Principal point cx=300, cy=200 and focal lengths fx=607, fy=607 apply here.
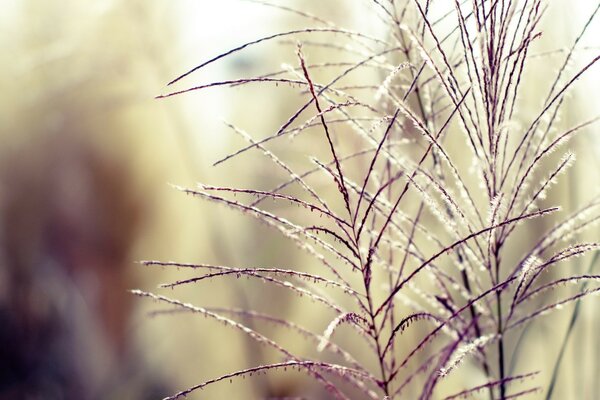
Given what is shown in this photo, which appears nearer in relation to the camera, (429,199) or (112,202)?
(429,199)

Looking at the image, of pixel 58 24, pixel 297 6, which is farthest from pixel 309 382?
pixel 58 24

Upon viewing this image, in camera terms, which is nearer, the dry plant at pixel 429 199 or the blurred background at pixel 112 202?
the dry plant at pixel 429 199

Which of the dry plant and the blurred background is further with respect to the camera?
the blurred background

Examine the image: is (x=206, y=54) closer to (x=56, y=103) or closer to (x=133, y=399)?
(x=56, y=103)
